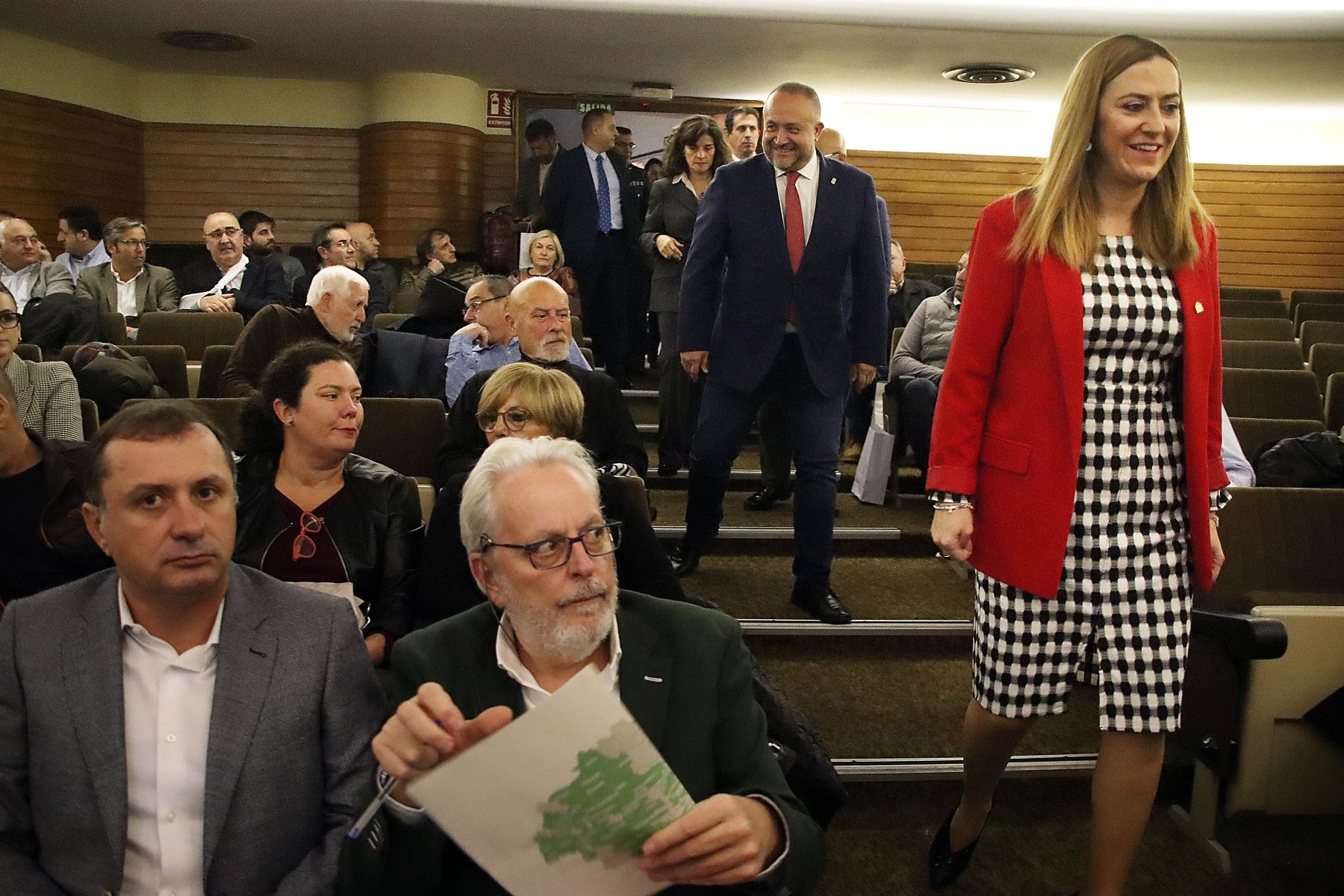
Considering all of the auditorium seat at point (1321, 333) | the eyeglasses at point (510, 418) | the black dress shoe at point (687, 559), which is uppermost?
the auditorium seat at point (1321, 333)

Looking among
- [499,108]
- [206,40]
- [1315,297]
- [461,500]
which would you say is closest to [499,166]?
[499,108]

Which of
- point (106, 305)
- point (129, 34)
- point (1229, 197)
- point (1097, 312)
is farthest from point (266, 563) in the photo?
point (1229, 197)

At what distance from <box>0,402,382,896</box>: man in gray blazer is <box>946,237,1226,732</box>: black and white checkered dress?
1.02 m

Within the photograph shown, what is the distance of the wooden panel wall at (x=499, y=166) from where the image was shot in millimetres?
9391

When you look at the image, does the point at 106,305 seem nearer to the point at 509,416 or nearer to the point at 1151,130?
the point at 509,416

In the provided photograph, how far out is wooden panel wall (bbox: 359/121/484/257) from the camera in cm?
888

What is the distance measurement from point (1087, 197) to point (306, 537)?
1459mm

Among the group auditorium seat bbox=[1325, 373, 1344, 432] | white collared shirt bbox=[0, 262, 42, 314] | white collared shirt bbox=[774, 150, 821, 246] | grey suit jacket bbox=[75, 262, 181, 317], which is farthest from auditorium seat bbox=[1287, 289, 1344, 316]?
white collared shirt bbox=[0, 262, 42, 314]

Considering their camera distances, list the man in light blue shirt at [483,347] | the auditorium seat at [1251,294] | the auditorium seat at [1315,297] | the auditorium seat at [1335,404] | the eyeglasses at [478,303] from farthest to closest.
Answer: the auditorium seat at [1251,294] → the auditorium seat at [1315,297] → the auditorium seat at [1335,404] → the eyeglasses at [478,303] → the man in light blue shirt at [483,347]

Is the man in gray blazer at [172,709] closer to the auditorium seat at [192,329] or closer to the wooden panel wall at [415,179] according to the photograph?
the auditorium seat at [192,329]

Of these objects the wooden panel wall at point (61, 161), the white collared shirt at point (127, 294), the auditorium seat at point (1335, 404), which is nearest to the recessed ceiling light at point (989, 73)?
the auditorium seat at point (1335, 404)

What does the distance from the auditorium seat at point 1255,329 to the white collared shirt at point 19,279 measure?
5.76m

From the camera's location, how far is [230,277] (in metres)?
5.25

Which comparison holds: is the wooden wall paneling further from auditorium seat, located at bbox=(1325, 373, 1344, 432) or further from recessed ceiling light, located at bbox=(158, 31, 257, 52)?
auditorium seat, located at bbox=(1325, 373, 1344, 432)
